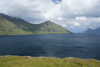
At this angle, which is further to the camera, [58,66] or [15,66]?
[58,66]

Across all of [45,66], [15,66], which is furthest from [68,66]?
[15,66]

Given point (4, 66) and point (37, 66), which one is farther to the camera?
point (37, 66)

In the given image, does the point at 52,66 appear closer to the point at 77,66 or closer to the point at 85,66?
the point at 77,66

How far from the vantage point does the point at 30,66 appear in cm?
3831

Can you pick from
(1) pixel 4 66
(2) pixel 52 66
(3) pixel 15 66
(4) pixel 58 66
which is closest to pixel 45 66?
(2) pixel 52 66

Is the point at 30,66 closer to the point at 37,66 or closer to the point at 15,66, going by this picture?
the point at 37,66

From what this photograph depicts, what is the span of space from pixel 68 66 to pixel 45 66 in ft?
40.5

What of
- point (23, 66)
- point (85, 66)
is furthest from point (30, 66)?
point (85, 66)

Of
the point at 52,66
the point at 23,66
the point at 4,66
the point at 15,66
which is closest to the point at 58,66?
the point at 52,66

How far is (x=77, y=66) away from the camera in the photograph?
3931 cm

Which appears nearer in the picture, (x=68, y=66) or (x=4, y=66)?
(x=4, y=66)

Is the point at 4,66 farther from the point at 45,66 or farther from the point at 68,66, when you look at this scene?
the point at 68,66

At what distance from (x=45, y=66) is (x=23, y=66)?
37.3 feet

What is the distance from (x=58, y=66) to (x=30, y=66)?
1478 cm
